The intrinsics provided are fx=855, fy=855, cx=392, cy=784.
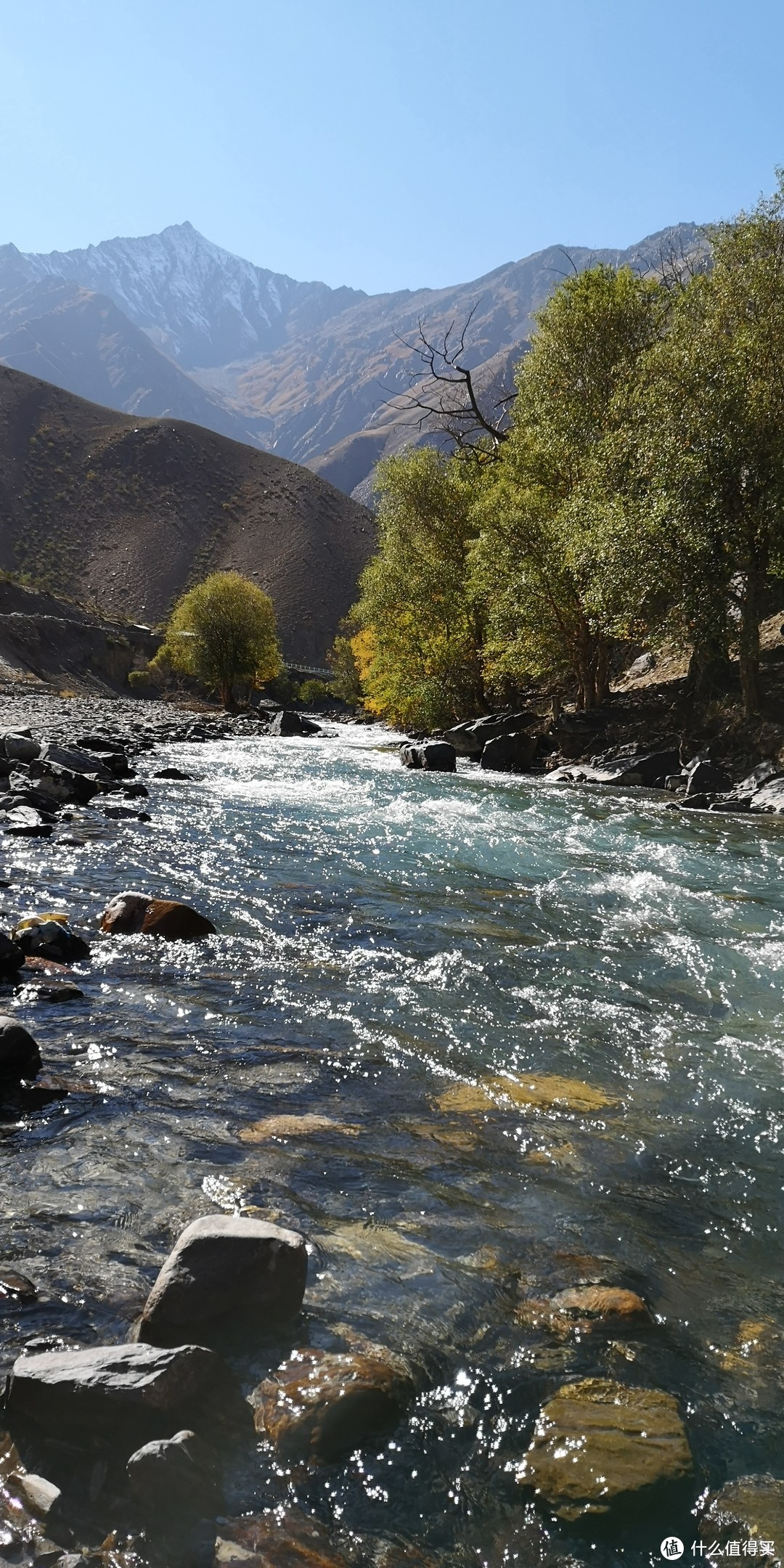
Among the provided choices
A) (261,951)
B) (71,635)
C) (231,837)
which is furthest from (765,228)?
(71,635)

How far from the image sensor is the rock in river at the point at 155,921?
883 centimetres

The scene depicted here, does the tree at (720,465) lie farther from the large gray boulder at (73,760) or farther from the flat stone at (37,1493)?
the flat stone at (37,1493)

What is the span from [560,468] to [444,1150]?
93.1ft

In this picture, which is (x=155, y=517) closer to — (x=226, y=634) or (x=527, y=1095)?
(x=226, y=634)

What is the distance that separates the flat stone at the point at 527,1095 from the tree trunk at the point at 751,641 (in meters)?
18.4

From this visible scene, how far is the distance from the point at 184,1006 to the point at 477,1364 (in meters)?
4.15

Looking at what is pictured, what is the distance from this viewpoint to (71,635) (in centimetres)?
8219

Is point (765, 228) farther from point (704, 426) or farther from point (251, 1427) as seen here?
point (251, 1427)

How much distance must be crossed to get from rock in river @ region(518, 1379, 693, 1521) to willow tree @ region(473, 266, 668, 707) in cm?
2476

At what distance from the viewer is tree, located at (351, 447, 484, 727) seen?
3816 centimetres

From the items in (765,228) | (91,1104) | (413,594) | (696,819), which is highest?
(765,228)

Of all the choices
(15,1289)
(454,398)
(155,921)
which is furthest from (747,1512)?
(454,398)

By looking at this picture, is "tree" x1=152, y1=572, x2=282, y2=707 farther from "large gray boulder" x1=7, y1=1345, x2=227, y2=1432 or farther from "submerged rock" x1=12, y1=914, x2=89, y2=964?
"large gray boulder" x1=7, y1=1345, x2=227, y2=1432

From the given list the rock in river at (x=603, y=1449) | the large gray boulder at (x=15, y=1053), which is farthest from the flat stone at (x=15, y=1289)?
the rock in river at (x=603, y=1449)
